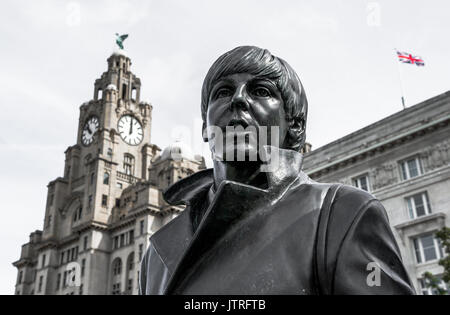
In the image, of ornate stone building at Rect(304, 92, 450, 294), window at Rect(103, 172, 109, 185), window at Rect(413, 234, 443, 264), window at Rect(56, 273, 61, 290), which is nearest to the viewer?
window at Rect(413, 234, 443, 264)

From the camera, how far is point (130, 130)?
74188mm

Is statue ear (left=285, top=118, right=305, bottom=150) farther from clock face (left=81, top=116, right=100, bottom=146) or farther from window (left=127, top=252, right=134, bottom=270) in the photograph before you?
clock face (left=81, top=116, right=100, bottom=146)

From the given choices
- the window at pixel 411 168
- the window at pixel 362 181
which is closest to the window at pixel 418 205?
the window at pixel 411 168

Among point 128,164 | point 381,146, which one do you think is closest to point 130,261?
point 128,164

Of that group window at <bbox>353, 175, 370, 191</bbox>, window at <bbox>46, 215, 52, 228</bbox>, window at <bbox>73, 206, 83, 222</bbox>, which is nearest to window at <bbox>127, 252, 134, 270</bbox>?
window at <bbox>73, 206, 83, 222</bbox>

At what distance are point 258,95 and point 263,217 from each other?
0.62 m

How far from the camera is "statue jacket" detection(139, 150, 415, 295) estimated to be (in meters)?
1.85

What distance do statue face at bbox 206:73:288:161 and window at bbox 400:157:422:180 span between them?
29.0m

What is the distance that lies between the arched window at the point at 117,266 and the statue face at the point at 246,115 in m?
61.5

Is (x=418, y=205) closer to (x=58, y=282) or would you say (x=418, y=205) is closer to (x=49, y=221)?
(x=58, y=282)

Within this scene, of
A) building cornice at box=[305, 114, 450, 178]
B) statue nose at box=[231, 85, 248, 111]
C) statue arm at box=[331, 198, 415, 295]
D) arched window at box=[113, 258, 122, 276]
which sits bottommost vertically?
statue arm at box=[331, 198, 415, 295]

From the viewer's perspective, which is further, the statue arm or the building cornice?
the building cornice
